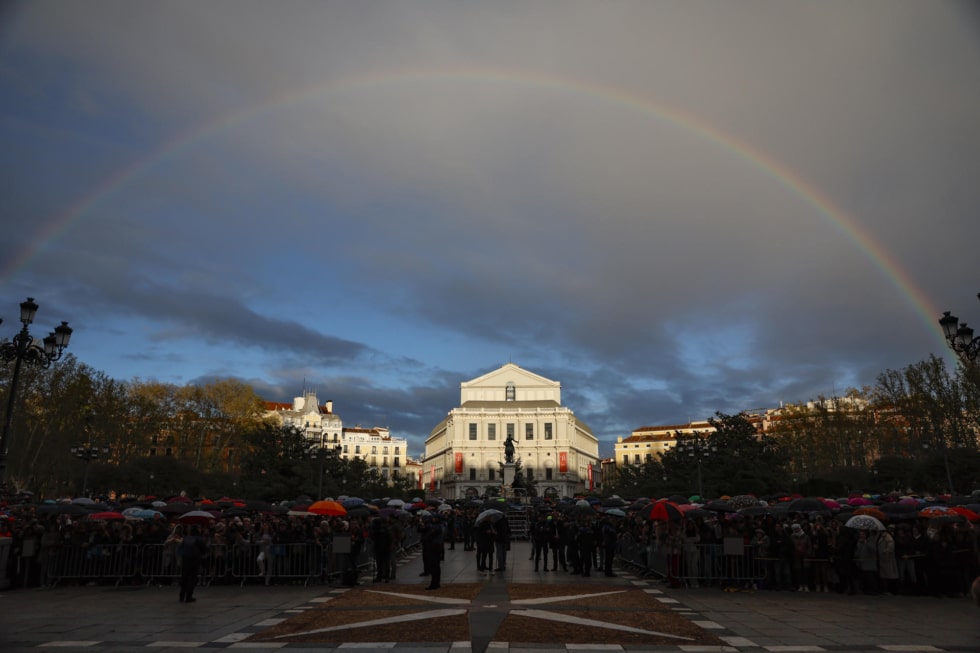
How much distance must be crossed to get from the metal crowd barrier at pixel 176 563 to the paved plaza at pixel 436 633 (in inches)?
17.3

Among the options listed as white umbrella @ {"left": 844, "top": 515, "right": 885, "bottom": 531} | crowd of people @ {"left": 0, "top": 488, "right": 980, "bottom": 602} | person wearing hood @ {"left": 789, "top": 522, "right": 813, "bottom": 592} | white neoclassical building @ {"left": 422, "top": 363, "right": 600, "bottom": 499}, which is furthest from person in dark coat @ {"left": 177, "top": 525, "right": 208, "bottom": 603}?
white neoclassical building @ {"left": 422, "top": 363, "right": 600, "bottom": 499}

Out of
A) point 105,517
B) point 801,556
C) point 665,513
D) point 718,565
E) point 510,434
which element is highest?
point 510,434

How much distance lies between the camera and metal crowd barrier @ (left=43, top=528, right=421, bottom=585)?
56.4 ft

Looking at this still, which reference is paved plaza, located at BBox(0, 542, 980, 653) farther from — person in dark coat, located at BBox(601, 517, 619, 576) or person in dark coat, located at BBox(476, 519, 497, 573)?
person in dark coat, located at BBox(476, 519, 497, 573)

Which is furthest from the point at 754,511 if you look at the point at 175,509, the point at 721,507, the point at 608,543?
the point at 175,509

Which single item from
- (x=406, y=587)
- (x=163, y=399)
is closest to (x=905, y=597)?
(x=406, y=587)

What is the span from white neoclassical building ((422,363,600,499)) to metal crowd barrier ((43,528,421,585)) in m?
90.1

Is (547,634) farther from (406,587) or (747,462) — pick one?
(747,462)

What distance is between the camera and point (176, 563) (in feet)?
56.3

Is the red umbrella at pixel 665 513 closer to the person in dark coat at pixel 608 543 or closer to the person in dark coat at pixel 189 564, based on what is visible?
the person in dark coat at pixel 608 543

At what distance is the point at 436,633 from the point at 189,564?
6.51 meters

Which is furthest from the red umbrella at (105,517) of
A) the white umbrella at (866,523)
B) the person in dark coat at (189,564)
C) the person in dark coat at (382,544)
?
the white umbrella at (866,523)

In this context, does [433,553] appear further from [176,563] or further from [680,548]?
[176,563]

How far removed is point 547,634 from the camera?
1065cm
